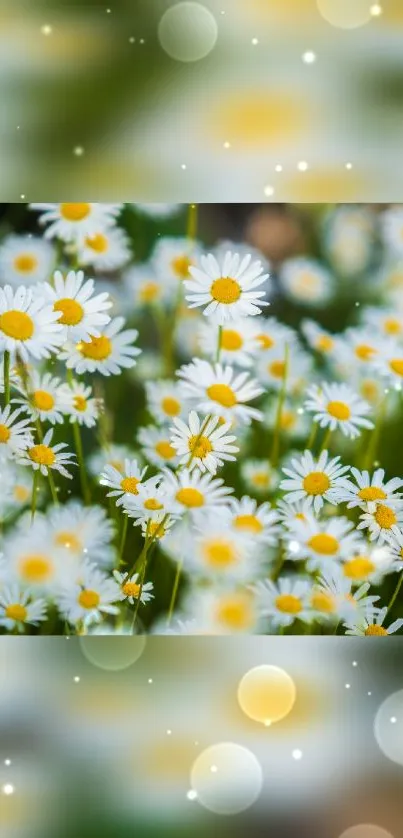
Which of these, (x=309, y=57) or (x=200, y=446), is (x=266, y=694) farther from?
(x=309, y=57)

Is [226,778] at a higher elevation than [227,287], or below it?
below

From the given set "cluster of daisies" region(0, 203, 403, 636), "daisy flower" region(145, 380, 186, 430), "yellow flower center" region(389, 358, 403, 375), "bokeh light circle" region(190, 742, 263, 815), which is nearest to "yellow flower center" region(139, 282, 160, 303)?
"cluster of daisies" region(0, 203, 403, 636)

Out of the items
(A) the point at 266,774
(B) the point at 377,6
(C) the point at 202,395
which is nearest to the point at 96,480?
(C) the point at 202,395

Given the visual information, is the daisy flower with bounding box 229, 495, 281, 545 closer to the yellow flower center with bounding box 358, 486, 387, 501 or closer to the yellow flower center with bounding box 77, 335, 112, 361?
the yellow flower center with bounding box 358, 486, 387, 501

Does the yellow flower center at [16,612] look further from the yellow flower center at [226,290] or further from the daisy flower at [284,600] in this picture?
the yellow flower center at [226,290]

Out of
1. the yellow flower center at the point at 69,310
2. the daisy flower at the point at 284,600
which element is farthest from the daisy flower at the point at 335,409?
the yellow flower center at the point at 69,310

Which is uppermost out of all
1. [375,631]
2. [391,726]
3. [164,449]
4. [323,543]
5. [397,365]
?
[397,365]

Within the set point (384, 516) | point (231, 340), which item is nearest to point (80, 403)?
point (231, 340)
